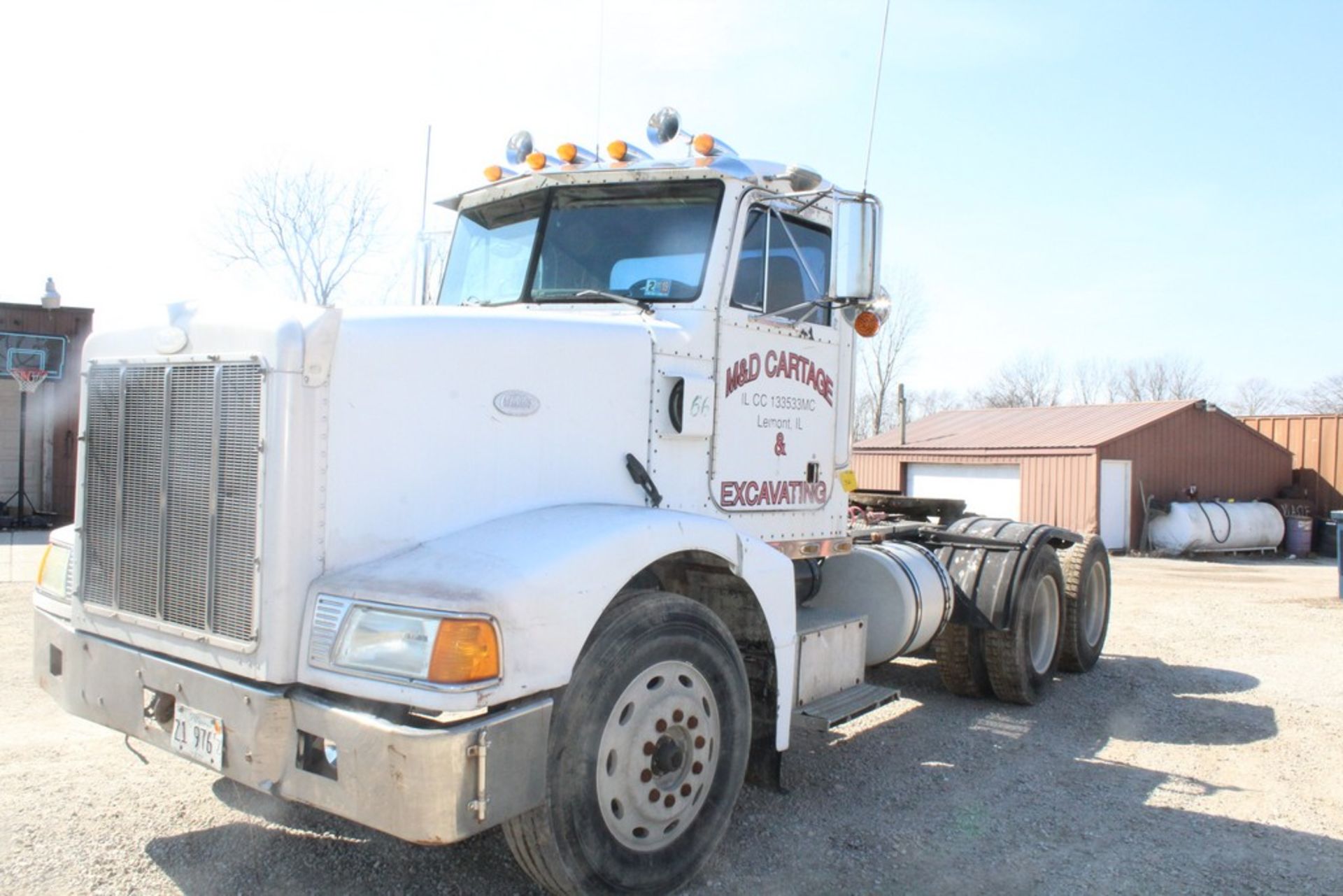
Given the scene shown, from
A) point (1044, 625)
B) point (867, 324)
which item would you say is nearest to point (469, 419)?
point (867, 324)

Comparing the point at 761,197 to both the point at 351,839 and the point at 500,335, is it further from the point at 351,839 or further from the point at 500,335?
the point at 351,839

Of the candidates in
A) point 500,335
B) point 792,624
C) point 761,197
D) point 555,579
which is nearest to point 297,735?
point 555,579

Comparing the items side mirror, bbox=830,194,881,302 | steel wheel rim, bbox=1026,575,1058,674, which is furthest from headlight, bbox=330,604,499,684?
steel wheel rim, bbox=1026,575,1058,674

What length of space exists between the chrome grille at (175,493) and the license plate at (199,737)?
0.93 feet

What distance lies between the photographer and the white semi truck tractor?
10.1ft

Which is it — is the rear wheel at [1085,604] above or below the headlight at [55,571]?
below

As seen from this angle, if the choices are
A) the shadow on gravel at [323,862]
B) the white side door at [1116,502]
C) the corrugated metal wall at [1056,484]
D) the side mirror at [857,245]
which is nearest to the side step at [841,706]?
the shadow on gravel at [323,862]

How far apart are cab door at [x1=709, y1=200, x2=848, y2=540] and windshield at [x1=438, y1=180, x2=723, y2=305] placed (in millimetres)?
219

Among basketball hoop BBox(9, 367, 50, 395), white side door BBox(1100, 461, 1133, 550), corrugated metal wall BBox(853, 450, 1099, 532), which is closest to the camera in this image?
basketball hoop BBox(9, 367, 50, 395)

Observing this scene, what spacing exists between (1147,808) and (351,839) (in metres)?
→ 3.88

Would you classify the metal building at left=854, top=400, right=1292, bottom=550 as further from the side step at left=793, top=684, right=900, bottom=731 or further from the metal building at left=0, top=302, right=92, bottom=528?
the side step at left=793, top=684, right=900, bottom=731

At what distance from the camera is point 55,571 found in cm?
410

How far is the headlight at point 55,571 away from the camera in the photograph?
4023 millimetres

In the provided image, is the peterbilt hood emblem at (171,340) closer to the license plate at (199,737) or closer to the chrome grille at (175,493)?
the chrome grille at (175,493)
